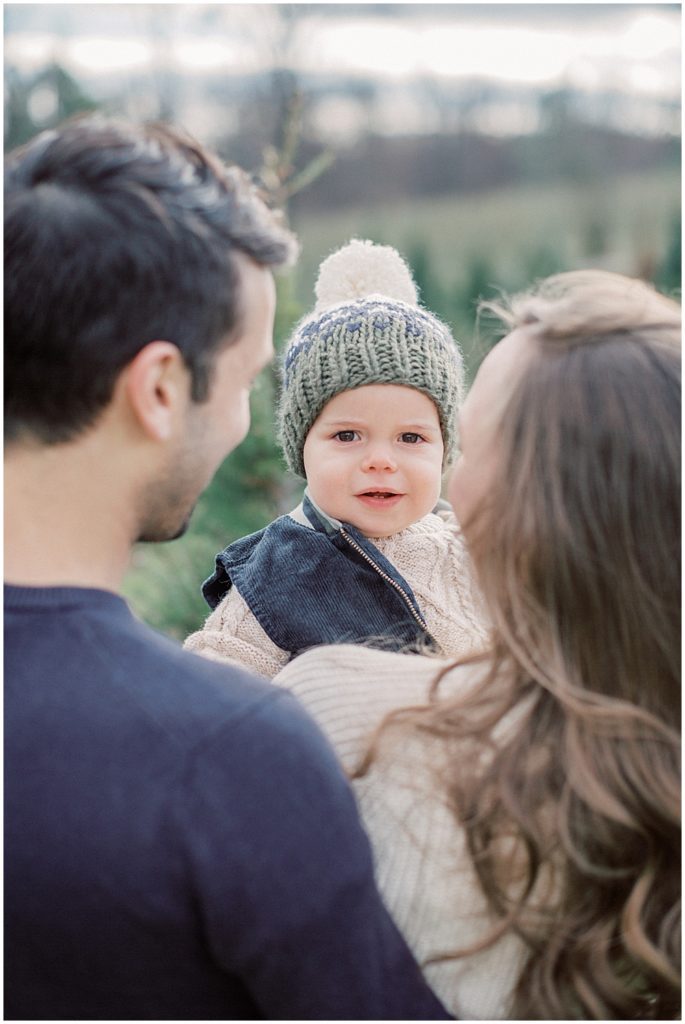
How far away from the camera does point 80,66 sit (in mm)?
7742

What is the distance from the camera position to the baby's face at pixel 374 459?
261 centimetres

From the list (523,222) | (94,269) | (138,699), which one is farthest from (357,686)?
(523,222)

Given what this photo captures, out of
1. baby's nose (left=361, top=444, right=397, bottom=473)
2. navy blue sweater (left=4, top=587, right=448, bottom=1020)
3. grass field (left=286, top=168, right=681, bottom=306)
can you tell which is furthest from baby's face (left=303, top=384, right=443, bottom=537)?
grass field (left=286, top=168, right=681, bottom=306)

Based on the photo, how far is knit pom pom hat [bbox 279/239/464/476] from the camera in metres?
2.60

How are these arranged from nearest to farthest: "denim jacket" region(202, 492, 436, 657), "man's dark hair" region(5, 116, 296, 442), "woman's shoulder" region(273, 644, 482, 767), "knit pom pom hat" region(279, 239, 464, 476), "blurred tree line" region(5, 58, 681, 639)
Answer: "man's dark hair" region(5, 116, 296, 442)
"woman's shoulder" region(273, 644, 482, 767)
"denim jacket" region(202, 492, 436, 657)
"knit pom pom hat" region(279, 239, 464, 476)
"blurred tree line" region(5, 58, 681, 639)

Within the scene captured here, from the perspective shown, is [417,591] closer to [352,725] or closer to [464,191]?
[352,725]

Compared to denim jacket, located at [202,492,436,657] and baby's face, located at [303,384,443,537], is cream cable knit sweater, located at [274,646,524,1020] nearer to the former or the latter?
denim jacket, located at [202,492,436,657]

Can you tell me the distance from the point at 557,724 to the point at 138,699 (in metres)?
0.62

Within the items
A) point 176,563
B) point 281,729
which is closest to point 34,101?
point 176,563

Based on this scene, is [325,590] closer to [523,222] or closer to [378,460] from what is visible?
[378,460]

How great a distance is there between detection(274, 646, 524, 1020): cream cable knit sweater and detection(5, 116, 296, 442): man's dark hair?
23.7 inches

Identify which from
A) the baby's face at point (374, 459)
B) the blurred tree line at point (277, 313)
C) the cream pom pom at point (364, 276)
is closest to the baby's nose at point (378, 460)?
the baby's face at point (374, 459)

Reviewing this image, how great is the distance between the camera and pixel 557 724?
152cm

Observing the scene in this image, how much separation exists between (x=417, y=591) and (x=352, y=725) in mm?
1094
